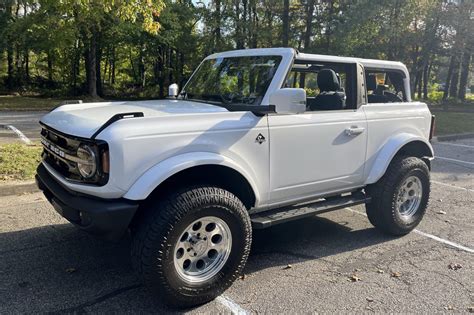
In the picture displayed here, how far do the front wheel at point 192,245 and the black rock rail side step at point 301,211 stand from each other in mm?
276

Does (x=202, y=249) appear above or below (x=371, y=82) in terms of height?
below

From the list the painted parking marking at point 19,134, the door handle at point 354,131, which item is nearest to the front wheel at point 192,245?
the door handle at point 354,131

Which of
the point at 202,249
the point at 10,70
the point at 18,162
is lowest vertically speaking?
the point at 202,249

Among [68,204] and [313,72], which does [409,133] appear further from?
[68,204]

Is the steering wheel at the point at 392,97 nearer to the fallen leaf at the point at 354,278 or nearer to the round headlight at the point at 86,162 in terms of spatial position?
the fallen leaf at the point at 354,278

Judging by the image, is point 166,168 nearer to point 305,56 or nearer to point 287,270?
point 287,270

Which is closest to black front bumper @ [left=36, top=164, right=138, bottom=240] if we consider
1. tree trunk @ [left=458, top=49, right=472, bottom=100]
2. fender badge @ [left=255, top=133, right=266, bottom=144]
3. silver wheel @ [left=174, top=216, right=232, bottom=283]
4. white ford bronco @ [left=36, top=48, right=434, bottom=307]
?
white ford bronco @ [left=36, top=48, right=434, bottom=307]

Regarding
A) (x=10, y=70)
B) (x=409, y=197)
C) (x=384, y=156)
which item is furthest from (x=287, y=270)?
(x=10, y=70)

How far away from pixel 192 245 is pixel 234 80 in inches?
69.6

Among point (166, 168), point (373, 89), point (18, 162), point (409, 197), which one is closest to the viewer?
point (166, 168)

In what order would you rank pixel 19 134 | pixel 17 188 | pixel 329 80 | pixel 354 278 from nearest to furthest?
pixel 354 278, pixel 329 80, pixel 17 188, pixel 19 134

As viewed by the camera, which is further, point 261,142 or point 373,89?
point 373,89

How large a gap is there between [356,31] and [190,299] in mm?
21948

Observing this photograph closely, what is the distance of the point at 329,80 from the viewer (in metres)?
4.46
